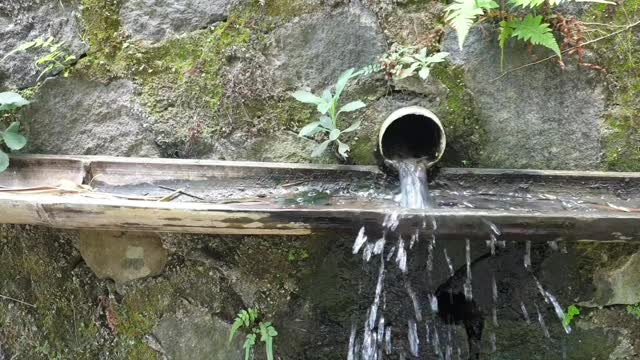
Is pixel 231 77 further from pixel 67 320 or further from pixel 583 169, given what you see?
pixel 583 169

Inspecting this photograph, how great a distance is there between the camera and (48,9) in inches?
93.3

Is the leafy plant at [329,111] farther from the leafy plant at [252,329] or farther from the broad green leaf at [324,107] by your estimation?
the leafy plant at [252,329]

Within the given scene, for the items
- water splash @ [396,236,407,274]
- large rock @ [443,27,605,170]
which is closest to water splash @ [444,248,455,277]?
water splash @ [396,236,407,274]

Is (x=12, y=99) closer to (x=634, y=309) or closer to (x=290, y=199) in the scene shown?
(x=290, y=199)

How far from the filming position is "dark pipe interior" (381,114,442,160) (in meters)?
2.21

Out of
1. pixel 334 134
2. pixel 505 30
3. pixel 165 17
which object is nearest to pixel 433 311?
pixel 334 134

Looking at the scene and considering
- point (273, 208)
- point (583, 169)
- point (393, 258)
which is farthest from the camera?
point (583, 169)

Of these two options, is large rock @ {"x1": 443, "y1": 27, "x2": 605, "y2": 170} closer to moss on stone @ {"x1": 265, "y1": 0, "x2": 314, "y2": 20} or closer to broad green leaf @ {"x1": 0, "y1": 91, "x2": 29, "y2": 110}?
moss on stone @ {"x1": 265, "y1": 0, "x2": 314, "y2": 20}

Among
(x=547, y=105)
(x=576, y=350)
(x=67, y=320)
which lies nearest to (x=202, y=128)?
(x=67, y=320)

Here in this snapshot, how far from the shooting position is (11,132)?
2.24m

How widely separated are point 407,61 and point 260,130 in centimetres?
63

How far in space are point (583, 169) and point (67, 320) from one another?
7.03 ft

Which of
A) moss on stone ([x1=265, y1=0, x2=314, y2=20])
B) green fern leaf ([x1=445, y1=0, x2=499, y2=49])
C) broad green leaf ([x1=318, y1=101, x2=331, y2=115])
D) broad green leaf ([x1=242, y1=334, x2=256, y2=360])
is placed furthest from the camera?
moss on stone ([x1=265, y1=0, x2=314, y2=20])

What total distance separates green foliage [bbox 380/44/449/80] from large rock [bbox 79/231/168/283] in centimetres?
111
